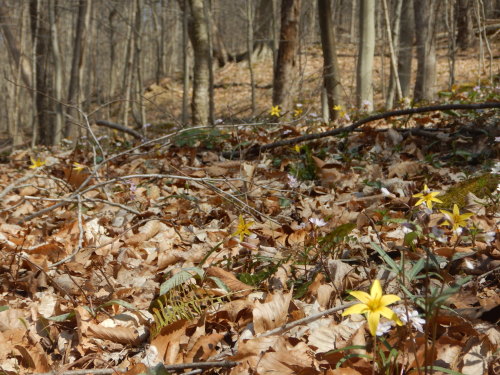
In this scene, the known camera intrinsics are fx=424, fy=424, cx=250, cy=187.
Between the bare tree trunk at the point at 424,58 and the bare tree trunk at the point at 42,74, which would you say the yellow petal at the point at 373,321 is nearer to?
the bare tree trunk at the point at 424,58

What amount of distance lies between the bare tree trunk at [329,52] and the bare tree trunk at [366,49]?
359 mm

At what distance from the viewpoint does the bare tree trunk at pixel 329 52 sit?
6508 mm

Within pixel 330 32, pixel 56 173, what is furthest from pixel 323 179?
pixel 330 32

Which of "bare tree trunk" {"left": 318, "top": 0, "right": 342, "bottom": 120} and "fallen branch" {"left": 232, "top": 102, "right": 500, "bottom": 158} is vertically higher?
"bare tree trunk" {"left": 318, "top": 0, "right": 342, "bottom": 120}

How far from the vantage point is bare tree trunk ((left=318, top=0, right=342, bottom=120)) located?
21.4 feet

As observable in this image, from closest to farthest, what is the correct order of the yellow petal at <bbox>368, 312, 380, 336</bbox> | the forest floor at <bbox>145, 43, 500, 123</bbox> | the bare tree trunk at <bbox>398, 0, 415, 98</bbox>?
the yellow petal at <bbox>368, 312, 380, 336</bbox> < the bare tree trunk at <bbox>398, 0, 415, 98</bbox> < the forest floor at <bbox>145, 43, 500, 123</bbox>

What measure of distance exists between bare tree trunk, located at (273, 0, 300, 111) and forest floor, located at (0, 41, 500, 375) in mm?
4131

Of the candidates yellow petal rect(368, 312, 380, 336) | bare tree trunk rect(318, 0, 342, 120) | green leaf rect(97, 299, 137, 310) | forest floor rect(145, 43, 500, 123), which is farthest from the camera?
forest floor rect(145, 43, 500, 123)

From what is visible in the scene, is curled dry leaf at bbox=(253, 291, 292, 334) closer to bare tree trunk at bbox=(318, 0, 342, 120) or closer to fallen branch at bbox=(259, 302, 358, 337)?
fallen branch at bbox=(259, 302, 358, 337)

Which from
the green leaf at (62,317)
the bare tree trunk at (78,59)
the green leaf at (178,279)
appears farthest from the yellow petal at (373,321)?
the bare tree trunk at (78,59)

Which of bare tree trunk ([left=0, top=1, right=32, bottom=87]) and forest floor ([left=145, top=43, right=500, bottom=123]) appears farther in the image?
forest floor ([left=145, top=43, right=500, bottom=123])

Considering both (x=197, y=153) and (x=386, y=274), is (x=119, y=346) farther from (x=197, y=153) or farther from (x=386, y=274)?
(x=197, y=153)

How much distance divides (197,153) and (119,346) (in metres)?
3.00

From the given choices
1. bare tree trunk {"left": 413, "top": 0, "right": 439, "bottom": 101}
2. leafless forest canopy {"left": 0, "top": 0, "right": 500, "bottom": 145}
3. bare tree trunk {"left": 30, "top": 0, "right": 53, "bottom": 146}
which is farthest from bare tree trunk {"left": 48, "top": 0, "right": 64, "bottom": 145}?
bare tree trunk {"left": 413, "top": 0, "right": 439, "bottom": 101}
